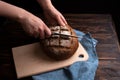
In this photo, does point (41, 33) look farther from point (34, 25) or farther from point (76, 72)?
point (76, 72)

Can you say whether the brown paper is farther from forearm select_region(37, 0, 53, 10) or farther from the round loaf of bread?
forearm select_region(37, 0, 53, 10)

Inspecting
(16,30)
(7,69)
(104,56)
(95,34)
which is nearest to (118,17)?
(95,34)

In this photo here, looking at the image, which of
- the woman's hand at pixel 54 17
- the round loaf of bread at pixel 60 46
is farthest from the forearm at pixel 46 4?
the round loaf of bread at pixel 60 46

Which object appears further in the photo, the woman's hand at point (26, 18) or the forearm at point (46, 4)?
the forearm at point (46, 4)

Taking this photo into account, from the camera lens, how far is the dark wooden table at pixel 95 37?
882mm

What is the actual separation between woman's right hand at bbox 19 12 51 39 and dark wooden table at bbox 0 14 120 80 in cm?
12

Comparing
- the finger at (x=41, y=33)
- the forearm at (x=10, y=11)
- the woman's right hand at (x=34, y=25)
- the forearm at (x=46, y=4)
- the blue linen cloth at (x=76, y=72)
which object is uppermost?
the forearm at (x=46, y=4)

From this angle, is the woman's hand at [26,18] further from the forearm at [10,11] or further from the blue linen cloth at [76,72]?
the blue linen cloth at [76,72]

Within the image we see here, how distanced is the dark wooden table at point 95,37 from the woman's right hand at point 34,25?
118mm

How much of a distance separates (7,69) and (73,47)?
26 cm

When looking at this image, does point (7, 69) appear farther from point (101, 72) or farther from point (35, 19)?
point (101, 72)

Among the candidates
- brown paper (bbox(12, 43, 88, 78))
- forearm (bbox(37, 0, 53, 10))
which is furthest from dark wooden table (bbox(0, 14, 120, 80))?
forearm (bbox(37, 0, 53, 10))

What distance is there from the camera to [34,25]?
0.87 m

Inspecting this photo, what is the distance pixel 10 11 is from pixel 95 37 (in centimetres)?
38
